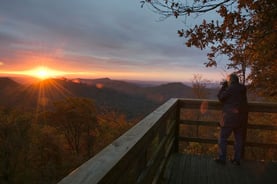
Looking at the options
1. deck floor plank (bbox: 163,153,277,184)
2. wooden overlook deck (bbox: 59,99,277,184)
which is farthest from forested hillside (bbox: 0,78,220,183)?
deck floor plank (bbox: 163,153,277,184)

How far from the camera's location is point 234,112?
404cm

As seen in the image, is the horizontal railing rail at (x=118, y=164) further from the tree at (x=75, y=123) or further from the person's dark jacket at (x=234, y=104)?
the tree at (x=75, y=123)

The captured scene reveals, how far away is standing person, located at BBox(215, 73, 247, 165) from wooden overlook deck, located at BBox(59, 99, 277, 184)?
313mm

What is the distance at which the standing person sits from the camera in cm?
401

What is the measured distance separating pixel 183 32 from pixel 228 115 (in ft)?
5.52

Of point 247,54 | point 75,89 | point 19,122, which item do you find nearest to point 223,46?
point 247,54

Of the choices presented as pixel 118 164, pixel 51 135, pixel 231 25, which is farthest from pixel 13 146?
pixel 118 164

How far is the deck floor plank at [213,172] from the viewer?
11.7ft

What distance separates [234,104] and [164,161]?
5.20ft

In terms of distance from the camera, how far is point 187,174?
3.78 metres

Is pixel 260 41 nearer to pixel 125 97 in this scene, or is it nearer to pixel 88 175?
pixel 88 175

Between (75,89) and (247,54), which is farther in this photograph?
(75,89)

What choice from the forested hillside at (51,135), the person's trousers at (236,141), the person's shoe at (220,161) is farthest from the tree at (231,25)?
the forested hillside at (51,135)

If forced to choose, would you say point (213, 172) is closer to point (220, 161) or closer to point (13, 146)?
point (220, 161)
